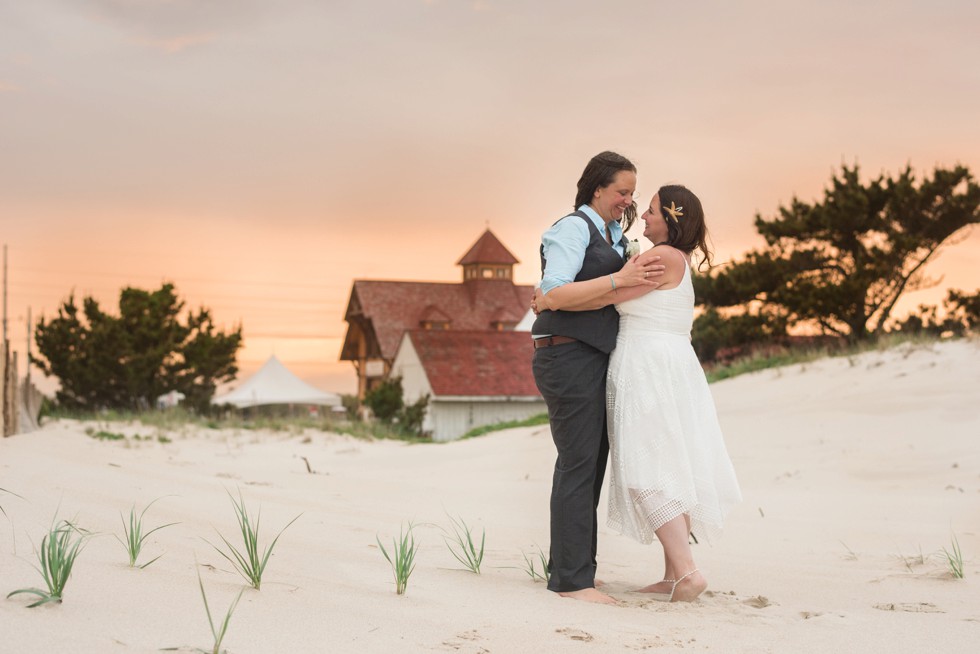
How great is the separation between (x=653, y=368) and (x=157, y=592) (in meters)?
2.15

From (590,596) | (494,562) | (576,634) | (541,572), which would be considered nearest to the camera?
(576,634)

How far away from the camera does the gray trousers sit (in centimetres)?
421

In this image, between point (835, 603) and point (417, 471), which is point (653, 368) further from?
point (417, 471)

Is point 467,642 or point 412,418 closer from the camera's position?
point 467,642

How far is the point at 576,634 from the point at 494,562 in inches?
64.7

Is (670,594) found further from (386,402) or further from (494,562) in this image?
(386,402)

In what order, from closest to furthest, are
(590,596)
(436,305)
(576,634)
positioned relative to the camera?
(576,634) → (590,596) → (436,305)

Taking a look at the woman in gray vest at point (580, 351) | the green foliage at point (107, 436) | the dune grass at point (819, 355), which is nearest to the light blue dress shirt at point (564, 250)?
the woman in gray vest at point (580, 351)

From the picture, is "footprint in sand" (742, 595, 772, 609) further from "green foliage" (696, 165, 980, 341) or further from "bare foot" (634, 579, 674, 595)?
"green foliage" (696, 165, 980, 341)

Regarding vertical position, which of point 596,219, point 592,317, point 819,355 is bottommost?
point 592,317

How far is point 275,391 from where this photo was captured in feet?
128

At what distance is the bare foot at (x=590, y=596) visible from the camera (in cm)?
401

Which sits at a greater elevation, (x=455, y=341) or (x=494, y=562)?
(x=455, y=341)

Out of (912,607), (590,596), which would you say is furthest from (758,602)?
(590,596)
